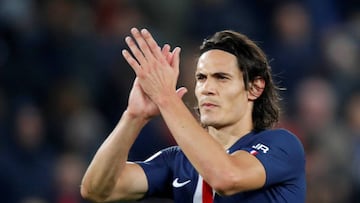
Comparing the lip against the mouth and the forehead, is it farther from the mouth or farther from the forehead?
the forehead

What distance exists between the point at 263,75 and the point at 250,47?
17 cm

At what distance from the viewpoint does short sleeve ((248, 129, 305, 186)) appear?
5027mm

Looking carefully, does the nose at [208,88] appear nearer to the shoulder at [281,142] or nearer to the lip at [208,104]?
the lip at [208,104]

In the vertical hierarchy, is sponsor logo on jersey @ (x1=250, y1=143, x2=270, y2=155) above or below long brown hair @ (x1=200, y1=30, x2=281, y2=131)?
below

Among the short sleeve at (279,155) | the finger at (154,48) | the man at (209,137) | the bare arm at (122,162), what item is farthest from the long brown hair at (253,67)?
the finger at (154,48)

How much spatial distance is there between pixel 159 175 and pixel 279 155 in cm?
76

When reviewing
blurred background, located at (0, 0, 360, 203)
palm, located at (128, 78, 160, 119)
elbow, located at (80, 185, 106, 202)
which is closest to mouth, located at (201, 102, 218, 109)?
palm, located at (128, 78, 160, 119)

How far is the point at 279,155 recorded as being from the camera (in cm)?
511

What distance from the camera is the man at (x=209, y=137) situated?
4797 mm

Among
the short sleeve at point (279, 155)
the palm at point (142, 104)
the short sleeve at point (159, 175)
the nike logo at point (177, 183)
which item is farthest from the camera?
the short sleeve at point (159, 175)

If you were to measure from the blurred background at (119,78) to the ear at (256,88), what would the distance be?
3221mm

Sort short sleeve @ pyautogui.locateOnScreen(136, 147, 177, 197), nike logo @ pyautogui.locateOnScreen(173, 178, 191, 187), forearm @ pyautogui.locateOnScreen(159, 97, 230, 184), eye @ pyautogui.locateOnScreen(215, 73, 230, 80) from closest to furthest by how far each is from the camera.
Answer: forearm @ pyautogui.locateOnScreen(159, 97, 230, 184) → eye @ pyautogui.locateOnScreen(215, 73, 230, 80) → nike logo @ pyautogui.locateOnScreen(173, 178, 191, 187) → short sleeve @ pyautogui.locateOnScreen(136, 147, 177, 197)

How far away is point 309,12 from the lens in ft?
37.9

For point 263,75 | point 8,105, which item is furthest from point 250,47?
point 8,105
